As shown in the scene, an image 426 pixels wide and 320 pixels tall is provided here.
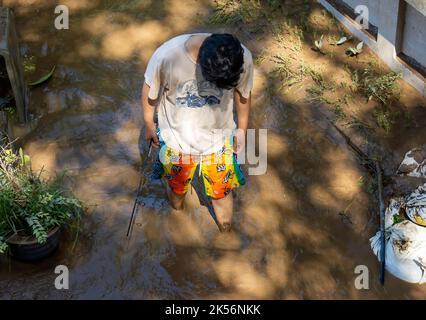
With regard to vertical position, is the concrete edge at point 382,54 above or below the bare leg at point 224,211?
above

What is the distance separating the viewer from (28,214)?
4.82m

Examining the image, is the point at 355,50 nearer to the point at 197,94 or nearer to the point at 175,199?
the point at 175,199

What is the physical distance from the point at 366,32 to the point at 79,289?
12.5ft

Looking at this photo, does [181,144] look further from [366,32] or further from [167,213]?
[366,32]

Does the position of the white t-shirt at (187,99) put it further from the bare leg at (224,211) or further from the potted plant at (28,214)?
the potted plant at (28,214)

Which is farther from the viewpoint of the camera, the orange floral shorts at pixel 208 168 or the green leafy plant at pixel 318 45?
the green leafy plant at pixel 318 45

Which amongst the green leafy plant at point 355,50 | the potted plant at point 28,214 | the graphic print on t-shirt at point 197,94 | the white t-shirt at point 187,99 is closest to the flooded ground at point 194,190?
the green leafy plant at point 355,50

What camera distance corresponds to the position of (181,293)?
492cm

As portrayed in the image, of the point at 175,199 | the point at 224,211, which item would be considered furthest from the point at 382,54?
the point at 175,199

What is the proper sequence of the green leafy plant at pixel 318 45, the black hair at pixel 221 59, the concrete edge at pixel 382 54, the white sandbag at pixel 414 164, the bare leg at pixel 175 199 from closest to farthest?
1. the black hair at pixel 221 59
2. the bare leg at pixel 175 199
3. the white sandbag at pixel 414 164
4. the concrete edge at pixel 382 54
5. the green leafy plant at pixel 318 45

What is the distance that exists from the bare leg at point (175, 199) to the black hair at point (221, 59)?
4.99 ft

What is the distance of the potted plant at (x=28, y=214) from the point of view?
15.8 feet

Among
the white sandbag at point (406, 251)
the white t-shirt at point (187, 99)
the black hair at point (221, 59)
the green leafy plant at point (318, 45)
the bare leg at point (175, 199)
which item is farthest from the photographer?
the green leafy plant at point (318, 45)
